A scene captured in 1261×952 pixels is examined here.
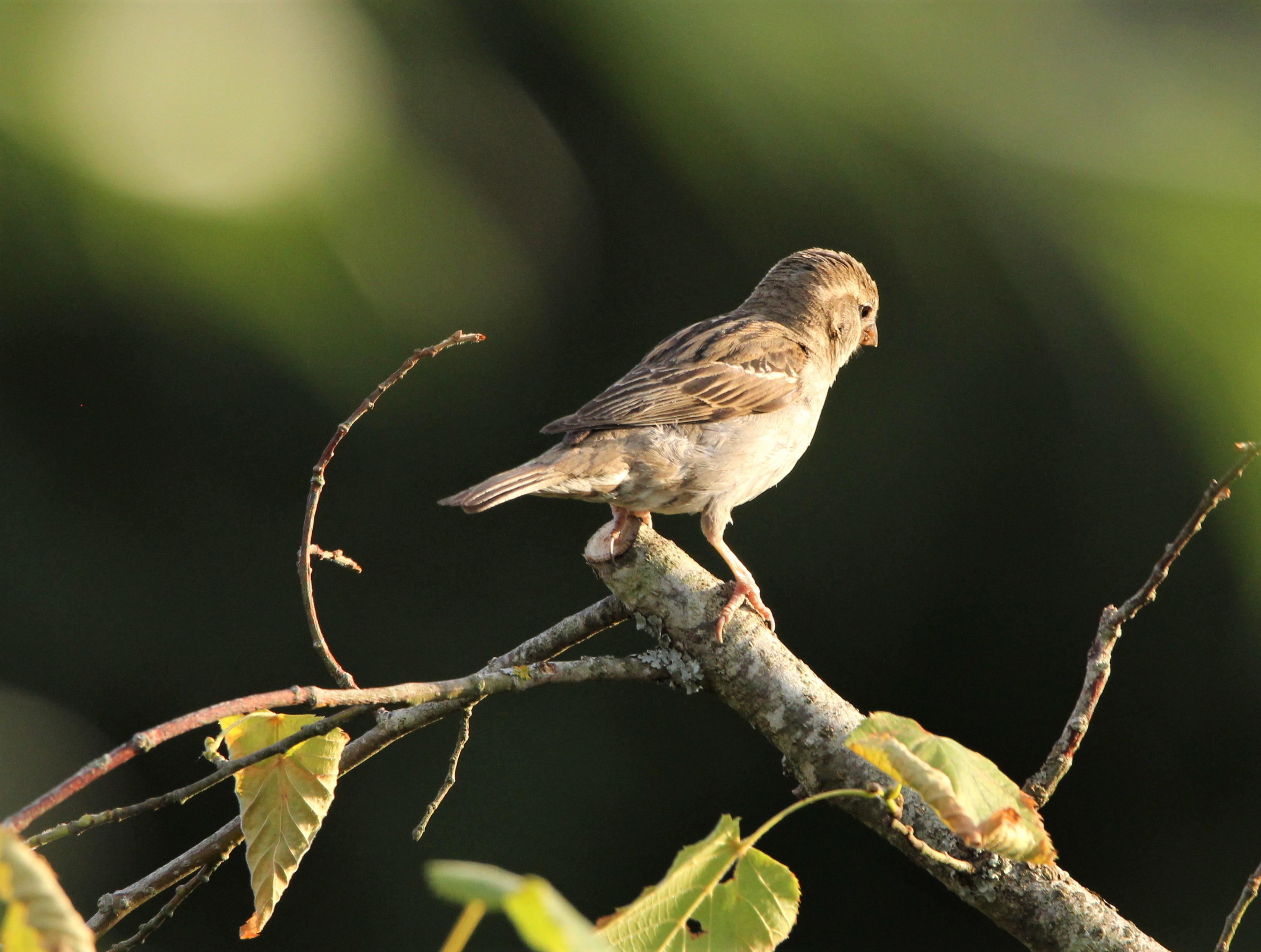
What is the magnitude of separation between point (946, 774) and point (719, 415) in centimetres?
193

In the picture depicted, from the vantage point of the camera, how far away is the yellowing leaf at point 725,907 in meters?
0.98

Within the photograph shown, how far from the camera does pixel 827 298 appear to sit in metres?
3.41

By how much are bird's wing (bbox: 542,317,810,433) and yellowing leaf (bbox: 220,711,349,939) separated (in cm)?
126

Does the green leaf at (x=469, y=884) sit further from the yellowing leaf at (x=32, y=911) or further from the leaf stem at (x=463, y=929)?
the yellowing leaf at (x=32, y=911)

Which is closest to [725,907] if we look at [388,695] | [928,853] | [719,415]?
[928,853]

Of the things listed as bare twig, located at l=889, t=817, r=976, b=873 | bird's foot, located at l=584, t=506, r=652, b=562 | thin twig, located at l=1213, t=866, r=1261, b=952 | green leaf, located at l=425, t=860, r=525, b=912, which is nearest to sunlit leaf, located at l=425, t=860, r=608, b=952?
green leaf, located at l=425, t=860, r=525, b=912

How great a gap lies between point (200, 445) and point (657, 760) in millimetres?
1897

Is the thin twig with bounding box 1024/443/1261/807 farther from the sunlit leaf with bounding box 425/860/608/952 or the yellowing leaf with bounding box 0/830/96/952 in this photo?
the yellowing leaf with bounding box 0/830/96/952

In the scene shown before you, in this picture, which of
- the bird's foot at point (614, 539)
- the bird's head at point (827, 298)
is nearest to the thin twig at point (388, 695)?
the bird's foot at point (614, 539)

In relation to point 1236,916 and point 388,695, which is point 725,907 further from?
point 1236,916

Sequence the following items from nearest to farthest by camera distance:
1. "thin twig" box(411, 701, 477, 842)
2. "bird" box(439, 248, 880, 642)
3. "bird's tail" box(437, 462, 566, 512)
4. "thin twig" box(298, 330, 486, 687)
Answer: "thin twig" box(298, 330, 486, 687)
"thin twig" box(411, 701, 477, 842)
"bird's tail" box(437, 462, 566, 512)
"bird" box(439, 248, 880, 642)

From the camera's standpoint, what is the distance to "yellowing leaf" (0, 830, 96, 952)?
0.62 m

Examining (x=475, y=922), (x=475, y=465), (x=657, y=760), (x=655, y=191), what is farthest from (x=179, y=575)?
(x=475, y=922)

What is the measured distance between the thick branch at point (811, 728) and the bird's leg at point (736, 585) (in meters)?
0.02
